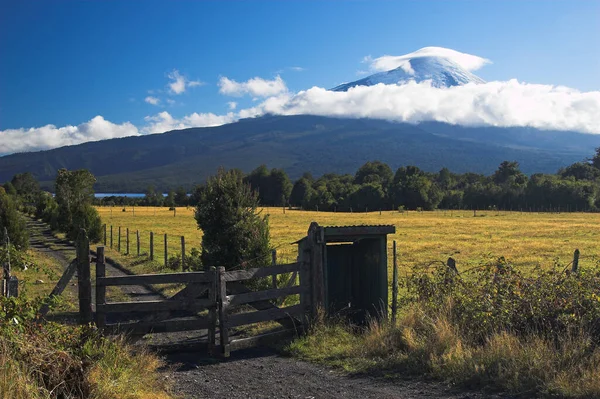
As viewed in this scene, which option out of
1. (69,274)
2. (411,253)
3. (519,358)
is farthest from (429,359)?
(411,253)

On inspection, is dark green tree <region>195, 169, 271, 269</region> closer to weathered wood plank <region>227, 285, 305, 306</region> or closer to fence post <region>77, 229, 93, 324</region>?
weathered wood plank <region>227, 285, 305, 306</region>

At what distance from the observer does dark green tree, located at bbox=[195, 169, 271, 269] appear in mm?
15070

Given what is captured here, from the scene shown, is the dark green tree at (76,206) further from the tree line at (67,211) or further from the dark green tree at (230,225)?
the dark green tree at (230,225)

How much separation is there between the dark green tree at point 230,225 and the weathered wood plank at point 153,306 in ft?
18.9

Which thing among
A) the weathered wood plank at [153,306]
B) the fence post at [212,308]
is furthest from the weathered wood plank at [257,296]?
the weathered wood plank at [153,306]

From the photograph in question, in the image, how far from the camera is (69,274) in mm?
8602

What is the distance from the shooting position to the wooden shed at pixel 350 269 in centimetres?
1033

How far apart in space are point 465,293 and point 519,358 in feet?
5.97

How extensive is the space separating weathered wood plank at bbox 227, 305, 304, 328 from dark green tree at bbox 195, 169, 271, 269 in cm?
475

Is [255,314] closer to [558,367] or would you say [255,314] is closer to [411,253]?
[558,367]

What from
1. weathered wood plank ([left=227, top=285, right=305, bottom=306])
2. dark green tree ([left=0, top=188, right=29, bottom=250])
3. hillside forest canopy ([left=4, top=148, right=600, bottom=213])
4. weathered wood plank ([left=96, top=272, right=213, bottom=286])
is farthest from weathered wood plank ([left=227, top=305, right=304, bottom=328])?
hillside forest canopy ([left=4, top=148, right=600, bottom=213])

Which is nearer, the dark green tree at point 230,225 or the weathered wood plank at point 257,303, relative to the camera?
the weathered wood plank at point 257,303

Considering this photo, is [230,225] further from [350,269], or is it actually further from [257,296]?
[257,296]

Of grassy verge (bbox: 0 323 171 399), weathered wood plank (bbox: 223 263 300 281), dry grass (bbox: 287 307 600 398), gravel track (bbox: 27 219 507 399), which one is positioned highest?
weathered wood plank (bbox: 223 263 300 281)
